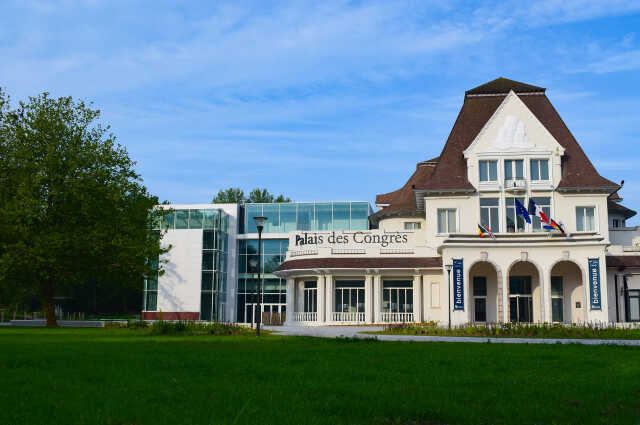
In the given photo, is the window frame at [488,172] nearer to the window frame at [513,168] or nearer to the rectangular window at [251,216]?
the window frame at [513,168]

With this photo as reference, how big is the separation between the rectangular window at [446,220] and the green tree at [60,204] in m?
19.4

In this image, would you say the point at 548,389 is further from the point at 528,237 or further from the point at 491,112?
the point at 491,112

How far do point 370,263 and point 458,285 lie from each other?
22.2 ft

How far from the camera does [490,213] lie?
44500 millimetres

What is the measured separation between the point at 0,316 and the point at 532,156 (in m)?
51.1

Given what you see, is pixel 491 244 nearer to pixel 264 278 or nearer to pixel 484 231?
pixel 484 231

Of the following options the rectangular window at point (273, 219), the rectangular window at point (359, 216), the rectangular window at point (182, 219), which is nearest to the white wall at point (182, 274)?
the rectangular window at point (182, 219)

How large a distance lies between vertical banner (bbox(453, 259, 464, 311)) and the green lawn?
24831 millimetres

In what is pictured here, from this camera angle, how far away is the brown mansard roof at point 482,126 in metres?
44.0

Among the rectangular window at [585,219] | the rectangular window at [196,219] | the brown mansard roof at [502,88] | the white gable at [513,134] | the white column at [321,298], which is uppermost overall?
the brown mansard roof at [502,88]

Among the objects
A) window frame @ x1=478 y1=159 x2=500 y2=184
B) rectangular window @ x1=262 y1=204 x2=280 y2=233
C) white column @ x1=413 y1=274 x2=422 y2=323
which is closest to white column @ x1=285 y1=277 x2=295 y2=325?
white column @ x1=413 y1=274 x2=422 y2=323

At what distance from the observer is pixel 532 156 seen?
4450 centimetres

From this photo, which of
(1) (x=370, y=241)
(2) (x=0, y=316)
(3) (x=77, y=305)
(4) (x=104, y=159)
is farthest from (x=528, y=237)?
(3) (x=77, y=305)

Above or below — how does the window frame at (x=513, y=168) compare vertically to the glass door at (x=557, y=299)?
above
